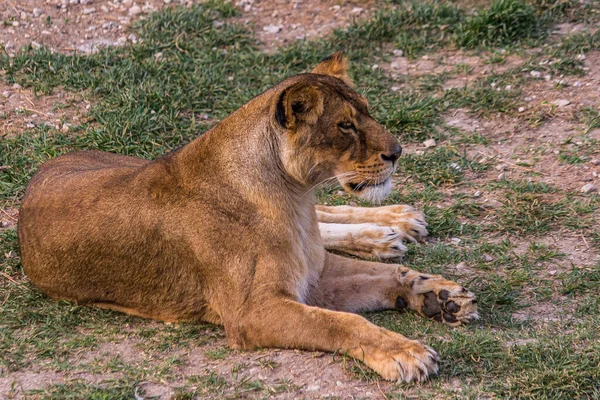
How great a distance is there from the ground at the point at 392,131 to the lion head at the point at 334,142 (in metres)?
0.77

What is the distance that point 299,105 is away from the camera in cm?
462

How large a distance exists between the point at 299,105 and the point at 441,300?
3.96ft

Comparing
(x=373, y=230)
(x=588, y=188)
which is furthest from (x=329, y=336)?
(x=588, y=188)

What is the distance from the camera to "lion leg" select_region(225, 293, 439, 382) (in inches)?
161

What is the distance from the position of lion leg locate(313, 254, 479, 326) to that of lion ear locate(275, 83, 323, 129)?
94 cm

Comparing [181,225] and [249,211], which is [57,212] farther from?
[249,211]

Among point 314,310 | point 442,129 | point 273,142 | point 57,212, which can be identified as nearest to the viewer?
point 314,310

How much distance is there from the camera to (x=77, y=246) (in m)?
4.97

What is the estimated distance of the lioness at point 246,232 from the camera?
459cm

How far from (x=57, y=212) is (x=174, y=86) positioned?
269 centimetres

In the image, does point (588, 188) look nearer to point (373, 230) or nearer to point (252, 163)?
point (373, 230)

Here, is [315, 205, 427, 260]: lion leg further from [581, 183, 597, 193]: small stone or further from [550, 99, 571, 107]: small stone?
[550, 99, 571, 107]: small stone

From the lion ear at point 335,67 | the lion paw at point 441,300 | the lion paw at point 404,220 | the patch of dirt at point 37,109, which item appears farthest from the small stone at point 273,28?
the lion paw at point 441,300

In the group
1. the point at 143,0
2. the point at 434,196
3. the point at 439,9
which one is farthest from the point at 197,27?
the point at 434,196
